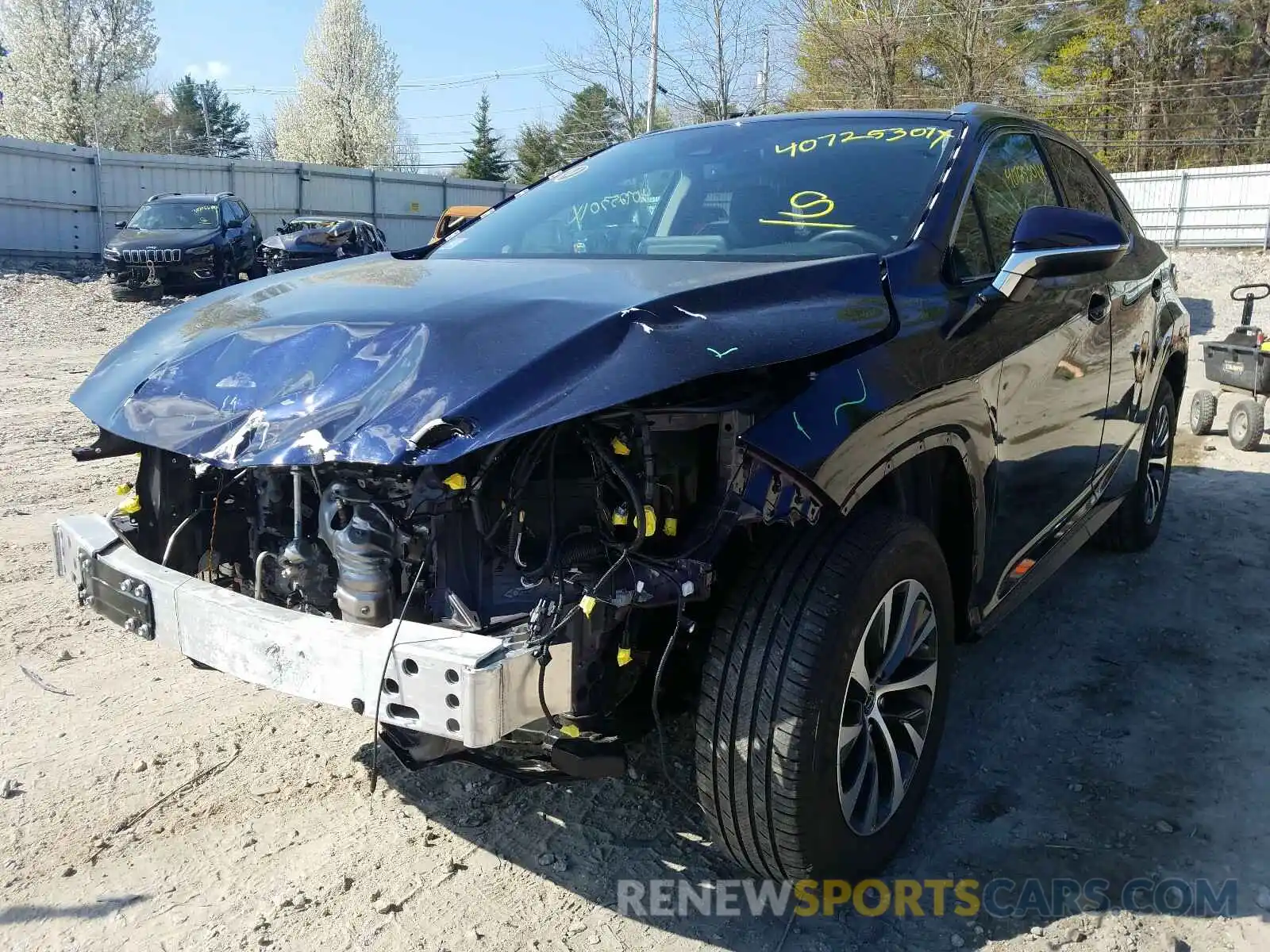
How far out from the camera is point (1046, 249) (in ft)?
9.13

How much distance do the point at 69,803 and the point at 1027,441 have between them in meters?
3.03

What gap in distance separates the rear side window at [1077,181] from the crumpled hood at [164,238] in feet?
49.5

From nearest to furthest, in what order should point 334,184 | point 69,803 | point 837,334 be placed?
point 837,334 → point 69,803 → point 334,184

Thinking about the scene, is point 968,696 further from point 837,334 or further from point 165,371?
point 165,371

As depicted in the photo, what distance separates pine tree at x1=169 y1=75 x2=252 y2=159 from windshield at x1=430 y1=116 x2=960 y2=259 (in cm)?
7131

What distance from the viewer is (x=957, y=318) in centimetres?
272

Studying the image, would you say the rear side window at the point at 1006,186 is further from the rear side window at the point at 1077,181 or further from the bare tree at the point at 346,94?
the bare tree at the point at 346,94

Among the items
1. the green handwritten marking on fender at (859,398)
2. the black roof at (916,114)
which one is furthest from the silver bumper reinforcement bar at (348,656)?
the black roof at (916,114)

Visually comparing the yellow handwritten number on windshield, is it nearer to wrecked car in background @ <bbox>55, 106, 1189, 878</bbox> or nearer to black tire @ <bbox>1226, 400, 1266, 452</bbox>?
wrecked car in background @ <bbox>55, 106, 1189, 878</bbox>

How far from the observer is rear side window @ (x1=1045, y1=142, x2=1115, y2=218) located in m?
3.97

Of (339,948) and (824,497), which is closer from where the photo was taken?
(824,497)

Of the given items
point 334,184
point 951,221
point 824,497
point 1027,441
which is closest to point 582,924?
point 824,497

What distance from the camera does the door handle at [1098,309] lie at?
358 centimetres

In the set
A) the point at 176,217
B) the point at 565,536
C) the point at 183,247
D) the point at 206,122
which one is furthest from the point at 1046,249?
the point at 206,122
